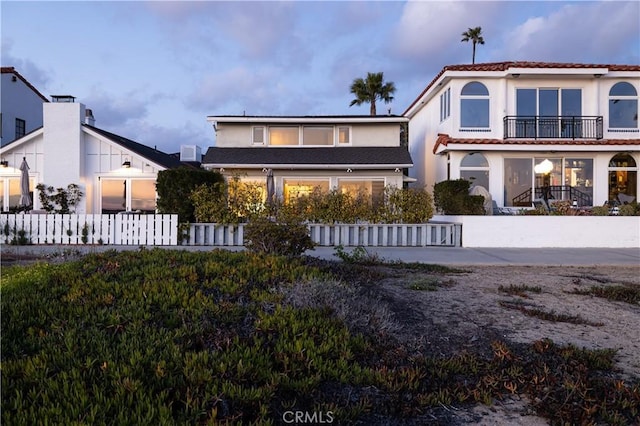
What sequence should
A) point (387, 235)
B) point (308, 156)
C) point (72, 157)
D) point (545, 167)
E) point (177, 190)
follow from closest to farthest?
point (177, 190), point (387, 235), point (72, 157), point (545, 167), point (308, 156)

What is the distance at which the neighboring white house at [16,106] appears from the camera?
24.3m

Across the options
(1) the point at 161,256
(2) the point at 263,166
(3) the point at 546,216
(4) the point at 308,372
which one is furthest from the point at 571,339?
(2) the point at 263,166

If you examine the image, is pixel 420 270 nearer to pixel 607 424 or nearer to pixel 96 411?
pixel 607 424

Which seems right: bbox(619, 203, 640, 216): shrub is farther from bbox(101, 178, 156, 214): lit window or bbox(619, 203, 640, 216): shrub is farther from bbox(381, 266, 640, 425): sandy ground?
bbox(101, 178, 156, 214): lit window

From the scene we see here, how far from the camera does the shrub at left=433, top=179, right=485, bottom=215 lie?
16078 millimetres

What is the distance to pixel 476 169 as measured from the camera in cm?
2097

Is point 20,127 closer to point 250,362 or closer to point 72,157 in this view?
point 72,157

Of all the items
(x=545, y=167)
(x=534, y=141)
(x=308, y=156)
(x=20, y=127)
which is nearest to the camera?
(x=545, y=167)

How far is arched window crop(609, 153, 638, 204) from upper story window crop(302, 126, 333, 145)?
13636 mm

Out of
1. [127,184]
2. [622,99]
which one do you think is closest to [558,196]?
[622,99]

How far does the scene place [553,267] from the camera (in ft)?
32.7

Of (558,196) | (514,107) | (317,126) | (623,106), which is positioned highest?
(623,106)

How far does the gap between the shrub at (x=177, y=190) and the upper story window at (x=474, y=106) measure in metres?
13.1

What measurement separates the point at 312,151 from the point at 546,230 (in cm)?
1162
